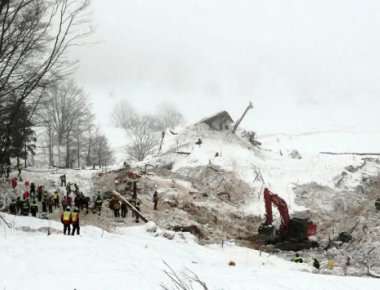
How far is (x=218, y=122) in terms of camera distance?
126 feet

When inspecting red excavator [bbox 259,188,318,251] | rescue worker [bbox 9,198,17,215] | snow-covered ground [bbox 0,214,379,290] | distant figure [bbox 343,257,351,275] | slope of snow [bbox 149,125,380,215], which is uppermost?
slope of snow [bbox 149,125,380,215]

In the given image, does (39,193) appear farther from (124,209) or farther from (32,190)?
(124,209)

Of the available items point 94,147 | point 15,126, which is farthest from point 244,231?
point 94,147

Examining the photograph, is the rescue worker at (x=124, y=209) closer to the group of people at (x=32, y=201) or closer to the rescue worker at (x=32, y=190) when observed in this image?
the group of people at (x=32, y=201)

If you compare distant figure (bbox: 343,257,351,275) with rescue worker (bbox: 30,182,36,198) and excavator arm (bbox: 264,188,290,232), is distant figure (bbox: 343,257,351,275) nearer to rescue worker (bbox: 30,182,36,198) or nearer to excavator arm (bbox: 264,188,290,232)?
excavator arm (bbox: 264,188,290,232)

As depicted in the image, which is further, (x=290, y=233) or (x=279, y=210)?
(x=279, y=210)

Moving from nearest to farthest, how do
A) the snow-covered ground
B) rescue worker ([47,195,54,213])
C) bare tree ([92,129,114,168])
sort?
the snow-covered ground < rescue worker ([47,195,54,213]) < bare tree ([92,129,114,168])

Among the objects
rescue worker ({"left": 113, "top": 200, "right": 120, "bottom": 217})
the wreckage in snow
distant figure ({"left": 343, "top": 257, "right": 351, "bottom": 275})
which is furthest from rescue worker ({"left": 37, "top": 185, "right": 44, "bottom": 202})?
distant figure ({"left": 343, "top": 257, "right": 351, "bottom": 275})

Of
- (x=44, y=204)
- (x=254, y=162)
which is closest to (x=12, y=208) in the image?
(x=44, y=204)

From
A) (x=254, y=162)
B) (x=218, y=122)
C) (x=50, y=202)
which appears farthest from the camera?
(x=218, y=122)

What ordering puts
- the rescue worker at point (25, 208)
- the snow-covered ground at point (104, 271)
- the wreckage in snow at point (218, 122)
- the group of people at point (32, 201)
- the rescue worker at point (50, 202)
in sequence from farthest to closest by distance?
the wreckage in snow at point (218, 122) → the rescue worker at point (50, 202) → the group of people at point (32, 201) → the rescue worker at point (25, 208) → the snow-covered ground at point (104, 271)

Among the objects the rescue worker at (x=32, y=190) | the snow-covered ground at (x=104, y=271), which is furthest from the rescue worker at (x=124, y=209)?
the snow-covered ground at (x=104, y=271)

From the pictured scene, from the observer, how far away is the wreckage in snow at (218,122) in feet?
125

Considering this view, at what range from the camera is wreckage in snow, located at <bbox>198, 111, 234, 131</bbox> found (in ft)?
125
